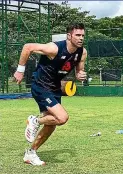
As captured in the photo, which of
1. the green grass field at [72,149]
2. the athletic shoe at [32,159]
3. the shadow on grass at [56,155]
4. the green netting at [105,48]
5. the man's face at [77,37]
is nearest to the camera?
the green grass field at [72,149]

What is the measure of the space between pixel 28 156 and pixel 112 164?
116 centimetres

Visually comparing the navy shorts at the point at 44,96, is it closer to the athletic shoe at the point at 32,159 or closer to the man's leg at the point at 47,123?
the man's leg at the point at 47,123

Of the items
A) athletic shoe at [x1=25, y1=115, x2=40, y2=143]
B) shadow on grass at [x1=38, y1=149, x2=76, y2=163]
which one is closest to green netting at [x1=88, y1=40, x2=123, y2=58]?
shadow on grass at [x1=38, y1=149, x2=76, y2=163]

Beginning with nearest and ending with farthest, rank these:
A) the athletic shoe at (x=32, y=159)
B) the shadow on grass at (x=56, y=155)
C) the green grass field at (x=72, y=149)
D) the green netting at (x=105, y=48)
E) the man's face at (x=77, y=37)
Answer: the green grass field at (x=72, y=149), the man's face at (x=77, y=37), the athletic shoe at (x=32, y=159), the shadow on grass at (x=56, y=155), the green netting at (x=105, y=48)

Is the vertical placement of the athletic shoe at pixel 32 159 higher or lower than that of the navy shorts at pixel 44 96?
lower

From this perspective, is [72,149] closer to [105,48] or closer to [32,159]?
[32,159]

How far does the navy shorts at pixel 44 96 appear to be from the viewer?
255 inches

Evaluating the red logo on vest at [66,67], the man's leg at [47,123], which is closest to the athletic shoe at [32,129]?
the man's leg at [47,123]

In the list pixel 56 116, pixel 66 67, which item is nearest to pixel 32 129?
pixel 56 116

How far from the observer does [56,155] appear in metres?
7.17

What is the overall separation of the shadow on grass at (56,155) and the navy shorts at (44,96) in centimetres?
75

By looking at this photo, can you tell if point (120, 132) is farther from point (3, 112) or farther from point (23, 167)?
point (3, 112)

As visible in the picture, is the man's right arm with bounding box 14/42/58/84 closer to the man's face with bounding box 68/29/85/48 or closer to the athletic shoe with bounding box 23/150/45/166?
the man's face with bounding box 68/29/85/48

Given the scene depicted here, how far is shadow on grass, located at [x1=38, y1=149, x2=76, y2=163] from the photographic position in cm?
681
